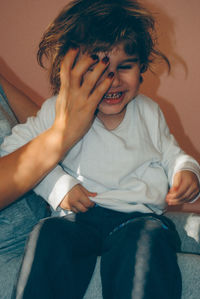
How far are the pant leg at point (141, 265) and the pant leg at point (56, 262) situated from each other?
0.05 metres

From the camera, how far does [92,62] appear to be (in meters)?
0.68

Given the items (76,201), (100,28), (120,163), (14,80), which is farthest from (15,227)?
(14,80)

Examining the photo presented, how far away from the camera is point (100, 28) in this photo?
29.0 inches

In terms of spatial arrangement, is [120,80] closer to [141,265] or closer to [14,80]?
[141,265]

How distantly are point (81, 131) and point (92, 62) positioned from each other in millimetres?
157

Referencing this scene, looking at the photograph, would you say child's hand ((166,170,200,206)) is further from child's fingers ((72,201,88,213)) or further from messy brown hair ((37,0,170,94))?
messy brown hair ((37,0,170,94))

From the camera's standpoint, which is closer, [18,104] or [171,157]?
[171,157]

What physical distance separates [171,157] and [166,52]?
65cm

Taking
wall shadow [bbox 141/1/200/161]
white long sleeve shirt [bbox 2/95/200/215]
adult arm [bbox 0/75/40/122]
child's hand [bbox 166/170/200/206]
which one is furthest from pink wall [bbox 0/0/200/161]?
child's hand [bbox 166/170/200/206]

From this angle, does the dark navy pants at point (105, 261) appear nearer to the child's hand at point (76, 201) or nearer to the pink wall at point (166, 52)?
the child's hand at point (76, 201)

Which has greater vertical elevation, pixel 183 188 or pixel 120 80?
pixel 120 80

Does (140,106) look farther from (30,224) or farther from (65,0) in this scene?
(65,0)

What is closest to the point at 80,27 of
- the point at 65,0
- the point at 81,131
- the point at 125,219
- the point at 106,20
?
the point at 106,20

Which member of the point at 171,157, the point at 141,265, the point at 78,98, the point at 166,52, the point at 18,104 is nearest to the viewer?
the point at 141,265
